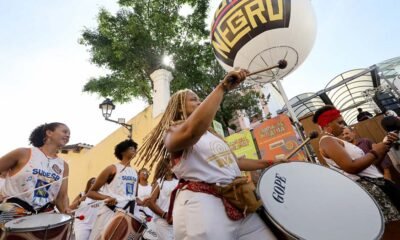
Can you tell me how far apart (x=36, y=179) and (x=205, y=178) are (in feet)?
7.69

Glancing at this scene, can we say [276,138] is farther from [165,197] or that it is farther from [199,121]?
[199,121]

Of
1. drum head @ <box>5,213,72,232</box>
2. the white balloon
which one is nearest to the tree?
the white balloon

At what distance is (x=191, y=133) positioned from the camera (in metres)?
1.30

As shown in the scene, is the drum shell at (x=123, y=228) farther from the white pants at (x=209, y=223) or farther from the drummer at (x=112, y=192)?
the white pants at (x=209, y=223)

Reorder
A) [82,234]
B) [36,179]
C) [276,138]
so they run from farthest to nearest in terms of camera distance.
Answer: [276,138]
[82,234]
[36,179]

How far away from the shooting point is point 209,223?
1271 millimetres

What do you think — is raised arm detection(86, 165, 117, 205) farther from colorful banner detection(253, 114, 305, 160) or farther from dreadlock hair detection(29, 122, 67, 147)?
colorful banner detection(253, 114, 305, 160)

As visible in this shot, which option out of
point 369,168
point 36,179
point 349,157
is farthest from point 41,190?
point 369,168

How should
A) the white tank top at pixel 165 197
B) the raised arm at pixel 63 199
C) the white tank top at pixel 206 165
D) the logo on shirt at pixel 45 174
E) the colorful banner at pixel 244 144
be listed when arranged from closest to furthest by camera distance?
1. the white tank top at pixel 206 165
2. the logo on shirt at pixel 45 174
3. the raised arm at pixel 63 199
4. the white tank top at pixel 165 197
5. the colorful banner at pixel 244 144

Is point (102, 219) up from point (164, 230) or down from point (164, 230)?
up

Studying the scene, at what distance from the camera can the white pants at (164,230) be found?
3615 millimetres

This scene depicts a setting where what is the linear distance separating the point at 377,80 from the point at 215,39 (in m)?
7.02

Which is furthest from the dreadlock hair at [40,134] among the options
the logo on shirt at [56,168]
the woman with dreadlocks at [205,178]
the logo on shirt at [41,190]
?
the woman with dreadlocks at [205,178]

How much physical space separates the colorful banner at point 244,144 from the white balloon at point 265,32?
2.65 meters
